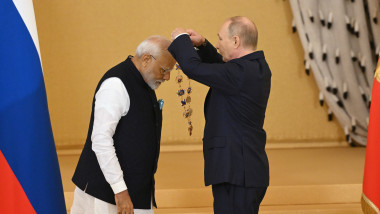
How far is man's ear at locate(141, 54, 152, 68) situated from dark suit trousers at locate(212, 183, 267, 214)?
58 cm

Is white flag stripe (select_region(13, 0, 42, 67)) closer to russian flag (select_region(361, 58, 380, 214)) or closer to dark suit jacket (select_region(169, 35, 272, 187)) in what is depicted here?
dark suit jacket (select_region(169, 35, 272, 187))

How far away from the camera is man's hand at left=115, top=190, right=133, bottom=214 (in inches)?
87.1

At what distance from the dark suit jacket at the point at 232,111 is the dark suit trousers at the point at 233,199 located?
0.16 feet

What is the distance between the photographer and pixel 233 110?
7.50 ft

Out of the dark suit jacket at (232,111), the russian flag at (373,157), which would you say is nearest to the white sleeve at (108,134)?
the dark suit jacket at (232,111)

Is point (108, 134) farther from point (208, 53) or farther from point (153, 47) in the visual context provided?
point (208, 53)

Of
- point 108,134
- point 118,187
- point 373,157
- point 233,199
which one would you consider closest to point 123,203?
point 118,187

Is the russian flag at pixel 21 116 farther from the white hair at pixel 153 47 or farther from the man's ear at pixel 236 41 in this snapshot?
the man's ear at pixel 236 41

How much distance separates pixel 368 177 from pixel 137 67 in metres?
1.15

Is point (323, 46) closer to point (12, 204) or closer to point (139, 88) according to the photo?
point (139, 88)

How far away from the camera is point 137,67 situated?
7.80ft

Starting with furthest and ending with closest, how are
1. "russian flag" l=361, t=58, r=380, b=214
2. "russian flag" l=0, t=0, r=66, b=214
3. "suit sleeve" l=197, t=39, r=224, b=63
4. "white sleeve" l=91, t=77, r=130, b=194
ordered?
"suit sleeve" l=197, t=39, r=224, b=63, "russian flag" l=361, t=58, r=380, b=214, "white sleeve" l=91, t=77, r=130, b=194, "russian flag" l=0, t=0, r=66, b=214

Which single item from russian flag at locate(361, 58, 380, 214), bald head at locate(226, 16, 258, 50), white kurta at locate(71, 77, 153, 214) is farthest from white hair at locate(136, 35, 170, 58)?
russian flag at locate(361, 58, 380, 214)

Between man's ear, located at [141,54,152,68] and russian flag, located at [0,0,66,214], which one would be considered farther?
man's ear, located at [141,54,152,68]
